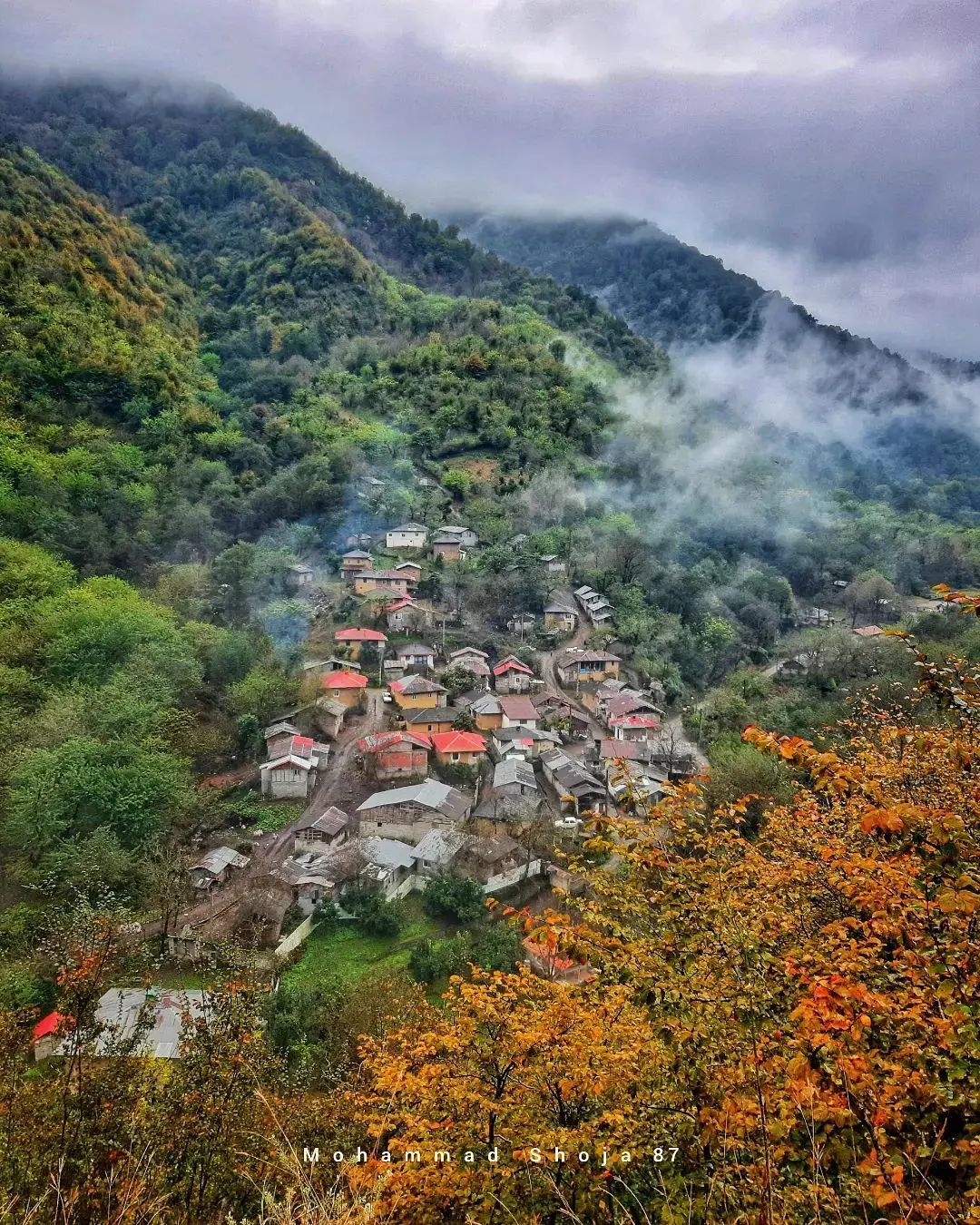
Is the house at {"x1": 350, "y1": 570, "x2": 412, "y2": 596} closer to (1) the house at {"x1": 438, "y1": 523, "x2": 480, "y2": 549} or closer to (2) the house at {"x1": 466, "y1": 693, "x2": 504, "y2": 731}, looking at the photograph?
(1) the house at {"x1": 438, "y1": 523, "x2": 480, "y2": 549}

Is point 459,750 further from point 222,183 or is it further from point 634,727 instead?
point 222,183

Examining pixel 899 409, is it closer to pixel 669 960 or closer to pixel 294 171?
pixel 294 171

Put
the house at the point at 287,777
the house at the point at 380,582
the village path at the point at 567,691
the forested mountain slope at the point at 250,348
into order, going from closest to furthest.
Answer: the house at the point at 287,777, the village path at the point at 567,691, the house at the point at 380,582, the forested mountain slope at the point at 250,348

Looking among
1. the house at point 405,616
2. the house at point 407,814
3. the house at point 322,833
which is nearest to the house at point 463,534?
the house at point 405,616

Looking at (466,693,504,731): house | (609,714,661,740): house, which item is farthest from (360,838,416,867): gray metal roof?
(609,714,661,740): house

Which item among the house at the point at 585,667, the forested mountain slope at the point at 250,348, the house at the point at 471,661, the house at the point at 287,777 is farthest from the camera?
the forested mountain slope at the point at 250,348

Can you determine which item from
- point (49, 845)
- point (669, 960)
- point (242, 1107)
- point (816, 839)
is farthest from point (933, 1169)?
point (49, 845)

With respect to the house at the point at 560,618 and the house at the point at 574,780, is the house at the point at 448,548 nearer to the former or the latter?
the house at the point at 560,618
